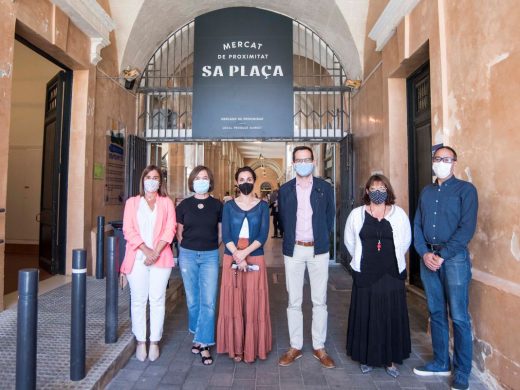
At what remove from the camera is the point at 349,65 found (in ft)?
21.3

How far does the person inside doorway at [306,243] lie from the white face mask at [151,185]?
101 cm

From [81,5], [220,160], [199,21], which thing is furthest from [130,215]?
[220,160]

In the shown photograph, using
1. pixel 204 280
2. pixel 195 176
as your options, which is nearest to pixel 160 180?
pixel 195 176

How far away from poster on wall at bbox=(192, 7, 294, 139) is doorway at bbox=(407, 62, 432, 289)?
7.68 ft

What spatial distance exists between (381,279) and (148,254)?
1760 mm

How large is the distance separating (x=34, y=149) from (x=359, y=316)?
8555 millimetres

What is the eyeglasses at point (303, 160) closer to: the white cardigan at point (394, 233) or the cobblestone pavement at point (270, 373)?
the white cardigan at point (394, 233)

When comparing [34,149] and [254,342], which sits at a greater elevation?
[34,149]

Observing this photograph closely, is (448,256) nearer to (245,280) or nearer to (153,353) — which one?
(245,280)

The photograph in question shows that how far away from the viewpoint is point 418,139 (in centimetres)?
431

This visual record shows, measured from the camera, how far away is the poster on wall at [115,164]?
5594 millimetres

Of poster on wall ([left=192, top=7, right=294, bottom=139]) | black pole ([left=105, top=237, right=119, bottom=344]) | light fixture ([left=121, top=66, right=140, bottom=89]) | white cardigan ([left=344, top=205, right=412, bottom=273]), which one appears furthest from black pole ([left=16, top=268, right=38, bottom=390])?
poster on wall ([left=192, top=7, right=294, bottom=139])

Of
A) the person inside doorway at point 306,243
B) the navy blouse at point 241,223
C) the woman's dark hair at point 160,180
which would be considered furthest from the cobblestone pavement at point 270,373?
the woman's dark hair at point 160,180

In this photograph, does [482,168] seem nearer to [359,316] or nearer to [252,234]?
[359,316]
